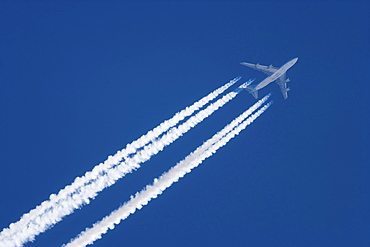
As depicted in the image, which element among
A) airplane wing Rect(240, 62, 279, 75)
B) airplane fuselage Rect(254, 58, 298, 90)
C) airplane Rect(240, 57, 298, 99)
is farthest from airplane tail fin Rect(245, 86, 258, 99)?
airplane wing Rect(240, 62, 279, 75)

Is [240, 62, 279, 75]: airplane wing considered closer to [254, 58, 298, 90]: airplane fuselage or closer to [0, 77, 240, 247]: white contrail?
[254, 58, 298, 90]: airplane fuselage

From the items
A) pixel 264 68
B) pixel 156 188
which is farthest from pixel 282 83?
pixel 156 188

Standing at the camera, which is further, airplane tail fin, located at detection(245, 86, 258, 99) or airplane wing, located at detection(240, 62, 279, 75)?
airplane wing, located at detection(240, 62, 279, 75)

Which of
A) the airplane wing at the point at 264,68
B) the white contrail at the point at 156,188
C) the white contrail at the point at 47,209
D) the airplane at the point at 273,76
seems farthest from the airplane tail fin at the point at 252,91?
the white contrail at the point at 47,209

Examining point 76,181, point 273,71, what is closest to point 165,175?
point 76,181

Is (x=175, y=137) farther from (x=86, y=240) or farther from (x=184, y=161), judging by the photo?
(x=86, y=240)
